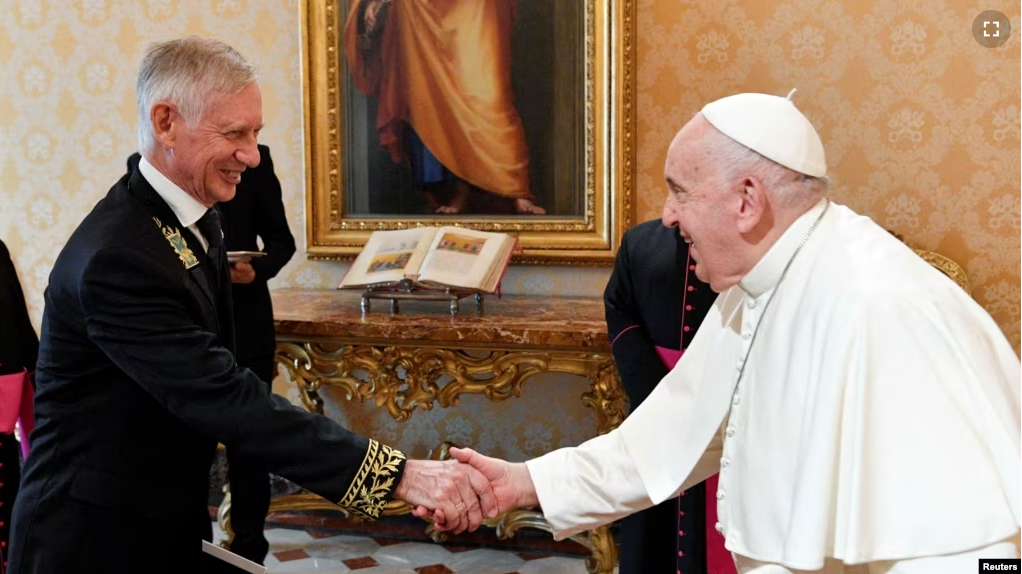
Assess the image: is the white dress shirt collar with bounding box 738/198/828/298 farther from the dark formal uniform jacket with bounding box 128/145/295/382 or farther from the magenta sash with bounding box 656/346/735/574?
the dark formal uniform jacket with bounding box 128/145/295/382

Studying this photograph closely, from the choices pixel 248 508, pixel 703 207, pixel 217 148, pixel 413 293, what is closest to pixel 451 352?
pixel 413 293

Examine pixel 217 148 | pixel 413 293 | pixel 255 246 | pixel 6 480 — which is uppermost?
pixel 217 148

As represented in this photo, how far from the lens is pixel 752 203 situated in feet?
6.98

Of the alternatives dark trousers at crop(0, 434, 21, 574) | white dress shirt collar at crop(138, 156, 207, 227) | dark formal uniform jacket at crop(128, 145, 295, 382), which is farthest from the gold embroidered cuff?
dark formal uniform jacket at crop(128, 145, 295, 382)

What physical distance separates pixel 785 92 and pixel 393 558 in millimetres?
3001

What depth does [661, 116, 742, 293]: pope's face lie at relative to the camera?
7.07 ft

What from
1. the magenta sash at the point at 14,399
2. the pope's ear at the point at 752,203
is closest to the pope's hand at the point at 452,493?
the pope's ear at the point at 752,203

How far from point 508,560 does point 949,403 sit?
3552mm

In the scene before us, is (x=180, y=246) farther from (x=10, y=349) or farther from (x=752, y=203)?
(x=10, y=349)

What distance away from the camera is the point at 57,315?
228cm

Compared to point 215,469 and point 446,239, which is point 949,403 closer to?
point 446,239

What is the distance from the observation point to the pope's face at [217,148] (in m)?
2.41

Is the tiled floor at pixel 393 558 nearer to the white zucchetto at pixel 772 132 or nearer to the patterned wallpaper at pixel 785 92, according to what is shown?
the patterned wallpaper at pixel 785 92

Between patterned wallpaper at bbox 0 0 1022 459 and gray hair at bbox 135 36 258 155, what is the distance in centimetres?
310
